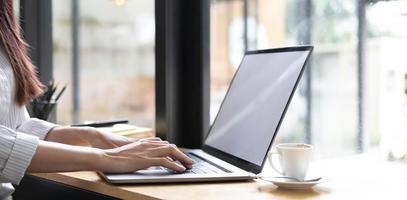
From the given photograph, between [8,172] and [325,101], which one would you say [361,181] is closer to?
[325,101]

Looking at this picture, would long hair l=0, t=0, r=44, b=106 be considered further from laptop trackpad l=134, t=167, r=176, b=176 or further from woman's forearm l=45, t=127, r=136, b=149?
laptop trackpad l=134, t=167, r=176, b=176

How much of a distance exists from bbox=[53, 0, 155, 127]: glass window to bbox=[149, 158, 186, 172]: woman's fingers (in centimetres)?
88

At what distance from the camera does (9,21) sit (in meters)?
1.48

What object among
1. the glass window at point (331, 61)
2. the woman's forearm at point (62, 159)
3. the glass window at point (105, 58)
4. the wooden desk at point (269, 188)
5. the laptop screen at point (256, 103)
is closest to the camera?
the wooden desk at point (269, 188)

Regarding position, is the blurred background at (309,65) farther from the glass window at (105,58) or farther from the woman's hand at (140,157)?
the woman's hand at (140,157)

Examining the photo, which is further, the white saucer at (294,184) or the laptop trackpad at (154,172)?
the laptop trackpad at (154,172)

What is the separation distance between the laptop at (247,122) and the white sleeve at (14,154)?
0.59 feet

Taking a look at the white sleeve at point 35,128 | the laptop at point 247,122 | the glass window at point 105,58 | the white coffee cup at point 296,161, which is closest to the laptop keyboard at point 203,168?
the laptop at point 247,122

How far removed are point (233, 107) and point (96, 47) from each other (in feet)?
3.67

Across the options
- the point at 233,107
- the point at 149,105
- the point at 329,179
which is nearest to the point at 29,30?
the point at 149,105

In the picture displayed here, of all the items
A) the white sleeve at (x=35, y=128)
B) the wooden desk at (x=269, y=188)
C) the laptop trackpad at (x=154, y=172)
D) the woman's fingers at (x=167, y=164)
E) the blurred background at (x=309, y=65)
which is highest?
the blurred background at (x=309, y=65)

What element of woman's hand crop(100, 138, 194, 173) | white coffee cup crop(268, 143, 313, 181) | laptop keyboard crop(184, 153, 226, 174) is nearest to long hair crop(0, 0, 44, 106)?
woman's hand crop(100, 138, 194, 173)

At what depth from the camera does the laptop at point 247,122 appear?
119 centimetres

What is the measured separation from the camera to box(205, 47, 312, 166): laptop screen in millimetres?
1220
